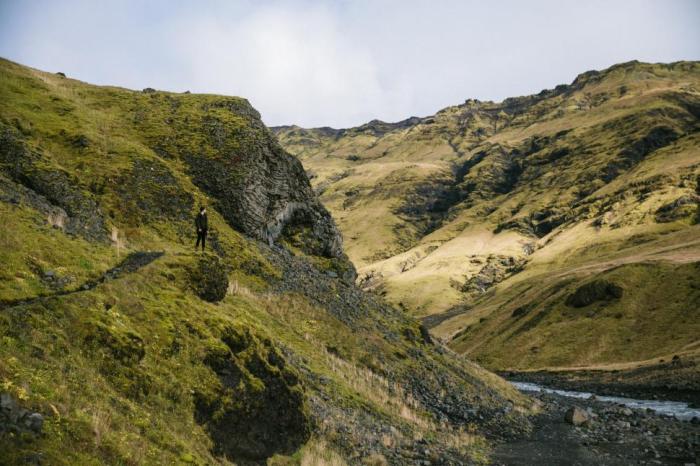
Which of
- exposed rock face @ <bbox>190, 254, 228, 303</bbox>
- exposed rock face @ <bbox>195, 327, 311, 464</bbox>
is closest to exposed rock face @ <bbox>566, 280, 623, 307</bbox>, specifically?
exposed rock face @ <bbox>190, 254, 228, 303</bbox>

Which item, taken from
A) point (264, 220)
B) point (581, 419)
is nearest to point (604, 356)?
point (581, 419)

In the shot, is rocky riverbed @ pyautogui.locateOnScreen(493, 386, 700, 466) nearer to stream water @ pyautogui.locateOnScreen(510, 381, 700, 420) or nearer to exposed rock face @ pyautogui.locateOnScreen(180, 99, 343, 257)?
stream water @ pyautogui.locateOnScreen(510, 381, 700, 420)

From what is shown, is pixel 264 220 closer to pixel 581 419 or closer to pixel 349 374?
pixel 349 374

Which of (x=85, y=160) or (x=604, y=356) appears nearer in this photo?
(x=85, y=160)

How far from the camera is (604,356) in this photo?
108 m

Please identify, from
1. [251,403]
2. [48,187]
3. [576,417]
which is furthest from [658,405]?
[48,187]

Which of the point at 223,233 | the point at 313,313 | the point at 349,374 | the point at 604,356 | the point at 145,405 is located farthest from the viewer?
the point at 604,356

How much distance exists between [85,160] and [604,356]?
106 meters

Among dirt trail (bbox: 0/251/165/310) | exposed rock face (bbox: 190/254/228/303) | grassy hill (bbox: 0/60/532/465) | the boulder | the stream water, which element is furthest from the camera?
the stream water

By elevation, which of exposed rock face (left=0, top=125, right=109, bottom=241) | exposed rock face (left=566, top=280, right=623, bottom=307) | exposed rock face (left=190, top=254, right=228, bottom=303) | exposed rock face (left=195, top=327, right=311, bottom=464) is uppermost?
exposed rock face (left=0, top=125, right=109, bottom=241)

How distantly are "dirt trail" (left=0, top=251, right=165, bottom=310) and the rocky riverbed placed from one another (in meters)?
22.7

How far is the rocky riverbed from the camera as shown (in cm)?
3347

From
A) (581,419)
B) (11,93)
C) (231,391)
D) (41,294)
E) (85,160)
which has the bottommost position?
(581,419)

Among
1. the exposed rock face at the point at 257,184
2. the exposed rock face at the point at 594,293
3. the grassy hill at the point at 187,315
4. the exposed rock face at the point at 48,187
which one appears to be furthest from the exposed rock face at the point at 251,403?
the exposed rock face at the point at 594,293
